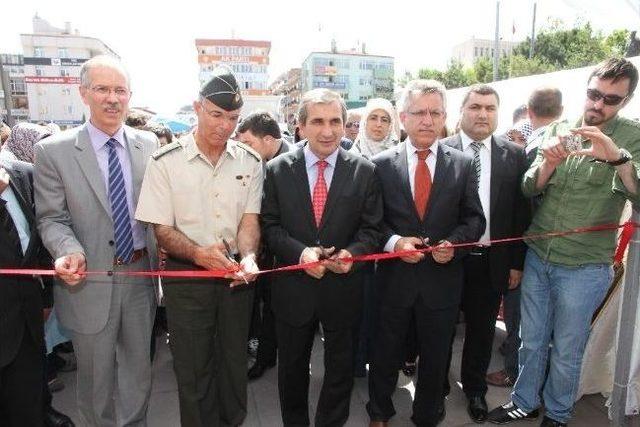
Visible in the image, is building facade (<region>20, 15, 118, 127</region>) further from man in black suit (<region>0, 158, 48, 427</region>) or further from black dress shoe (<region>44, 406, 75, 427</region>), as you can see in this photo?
black dress shoe (<region>44, 406, 75, 427</region>)

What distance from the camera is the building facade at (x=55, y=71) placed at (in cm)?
2797

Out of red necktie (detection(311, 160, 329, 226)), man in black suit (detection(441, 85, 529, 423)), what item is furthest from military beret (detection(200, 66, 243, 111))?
man in black suit (detection(441, 85, 529, 423))

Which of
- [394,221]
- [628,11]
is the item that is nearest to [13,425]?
[394,221]

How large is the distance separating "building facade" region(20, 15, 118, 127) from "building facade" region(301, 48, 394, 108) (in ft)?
132

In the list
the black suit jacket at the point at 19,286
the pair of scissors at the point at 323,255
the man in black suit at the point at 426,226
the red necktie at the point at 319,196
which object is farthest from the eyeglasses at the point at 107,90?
the man in black suit at the point at 426,226

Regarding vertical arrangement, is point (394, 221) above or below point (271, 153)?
below

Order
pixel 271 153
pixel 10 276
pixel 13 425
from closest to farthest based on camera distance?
pixel 10 276 → pixel 13 425 → pixel 271 153

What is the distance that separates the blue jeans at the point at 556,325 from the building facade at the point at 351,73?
Result: 89890 mm

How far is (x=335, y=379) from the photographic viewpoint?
2674 millimetres

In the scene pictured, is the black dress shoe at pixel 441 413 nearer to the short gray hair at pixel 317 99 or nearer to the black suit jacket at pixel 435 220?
the black suit jacket at pixel 435 220

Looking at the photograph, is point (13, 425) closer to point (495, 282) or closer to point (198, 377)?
point (198, 377)

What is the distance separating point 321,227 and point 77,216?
4.55ft

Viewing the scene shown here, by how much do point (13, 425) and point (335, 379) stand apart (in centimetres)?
185

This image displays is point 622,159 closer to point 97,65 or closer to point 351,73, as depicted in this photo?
point 97,65
